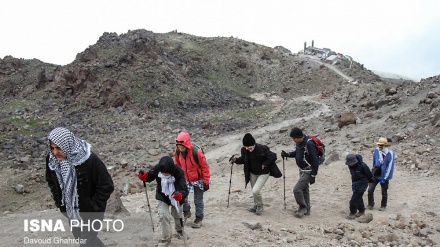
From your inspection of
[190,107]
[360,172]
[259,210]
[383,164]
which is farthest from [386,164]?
[190,107]

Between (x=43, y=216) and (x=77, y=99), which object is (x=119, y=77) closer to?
(x=77, y=99)

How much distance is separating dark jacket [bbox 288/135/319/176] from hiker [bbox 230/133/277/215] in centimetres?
54

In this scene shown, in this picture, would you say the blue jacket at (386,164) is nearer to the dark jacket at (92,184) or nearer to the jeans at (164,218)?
the jeans at (164,218)

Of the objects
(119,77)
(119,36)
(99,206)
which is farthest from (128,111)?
(99,206)

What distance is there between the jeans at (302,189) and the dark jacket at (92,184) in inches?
178

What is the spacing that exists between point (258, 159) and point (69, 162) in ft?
14.2

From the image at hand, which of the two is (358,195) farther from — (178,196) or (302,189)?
(178,196)

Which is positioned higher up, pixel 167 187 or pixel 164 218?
pixel 167 187

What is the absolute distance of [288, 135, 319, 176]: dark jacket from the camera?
26.2ft

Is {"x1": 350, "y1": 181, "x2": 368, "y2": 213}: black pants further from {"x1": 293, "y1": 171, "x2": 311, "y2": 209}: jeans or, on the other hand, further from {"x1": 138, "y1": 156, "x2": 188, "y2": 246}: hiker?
{"x1": 138, "y1": 156, "x2": 188, "y2": 246}: hiker

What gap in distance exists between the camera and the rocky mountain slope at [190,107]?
53.4 ft

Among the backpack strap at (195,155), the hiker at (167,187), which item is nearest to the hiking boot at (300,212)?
the backpack strap at (195,155)

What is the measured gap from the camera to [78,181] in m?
4.64

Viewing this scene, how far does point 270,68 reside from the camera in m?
49.3
